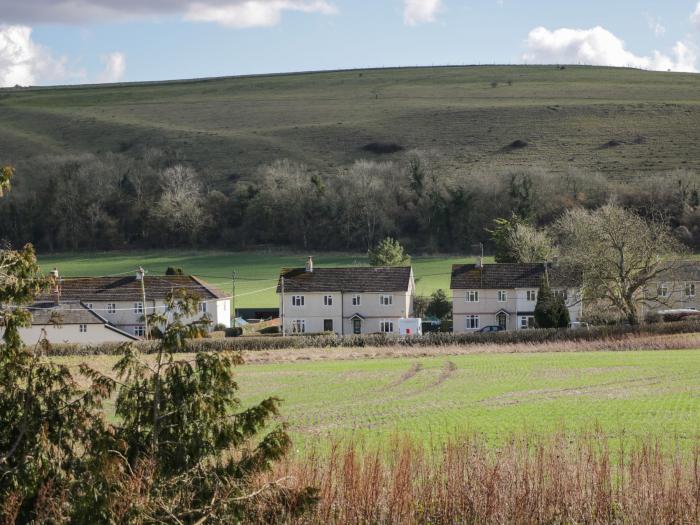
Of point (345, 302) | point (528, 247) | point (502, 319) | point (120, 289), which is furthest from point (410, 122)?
point (120, 289)

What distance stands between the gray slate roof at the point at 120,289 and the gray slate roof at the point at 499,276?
1852cm

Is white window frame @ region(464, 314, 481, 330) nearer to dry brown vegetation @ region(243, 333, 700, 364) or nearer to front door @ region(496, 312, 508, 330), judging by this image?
front door @ region(496, 312, 508, 330)

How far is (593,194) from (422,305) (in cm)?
4770

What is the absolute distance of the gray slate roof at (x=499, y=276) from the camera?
76.9m

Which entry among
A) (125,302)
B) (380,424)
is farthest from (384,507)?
(125,302)

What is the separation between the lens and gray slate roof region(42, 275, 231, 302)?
76.6 metres

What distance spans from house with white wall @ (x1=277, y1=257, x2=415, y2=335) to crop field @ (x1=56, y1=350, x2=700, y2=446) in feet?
78.6

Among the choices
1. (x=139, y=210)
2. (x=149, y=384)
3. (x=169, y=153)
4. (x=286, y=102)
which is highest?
(x=286, y=102)

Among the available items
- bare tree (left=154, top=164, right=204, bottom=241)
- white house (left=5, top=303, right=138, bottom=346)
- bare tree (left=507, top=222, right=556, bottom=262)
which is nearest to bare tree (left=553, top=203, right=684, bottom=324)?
bare tree (left=507, top=222, right=556, bottom=262)

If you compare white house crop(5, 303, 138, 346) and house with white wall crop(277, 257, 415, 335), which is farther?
house with white wall crop(277, 257, 415, 335)

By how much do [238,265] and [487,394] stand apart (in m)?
75.6

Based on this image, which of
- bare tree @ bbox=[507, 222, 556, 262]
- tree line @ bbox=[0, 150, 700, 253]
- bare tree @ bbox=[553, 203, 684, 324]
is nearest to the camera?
bare tree @ bbox=[553, 203, 684, 324]

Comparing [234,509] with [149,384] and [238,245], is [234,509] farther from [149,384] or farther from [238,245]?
[238,245]

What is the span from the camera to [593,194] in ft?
399
